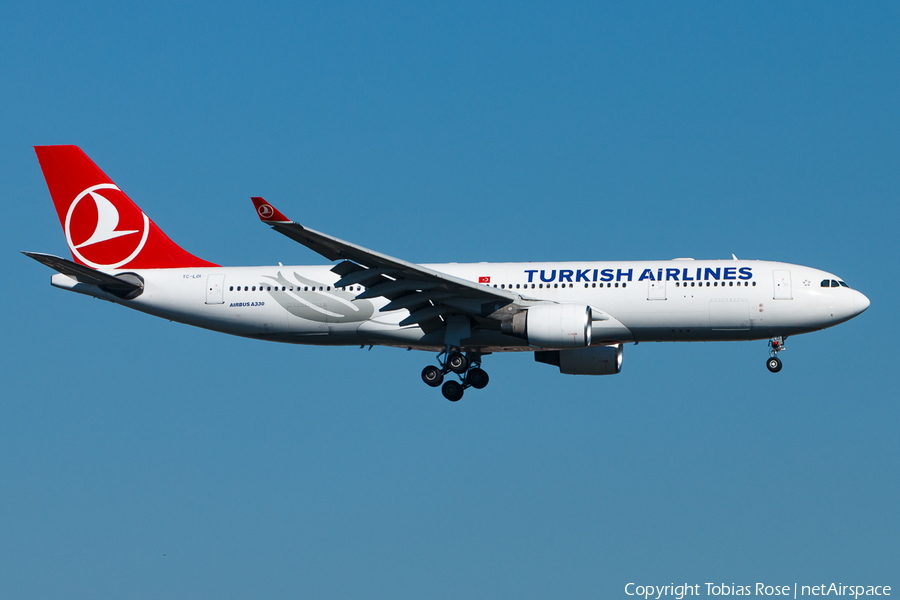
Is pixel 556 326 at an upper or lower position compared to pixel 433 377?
upper

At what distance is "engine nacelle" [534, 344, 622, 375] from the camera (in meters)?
39.4

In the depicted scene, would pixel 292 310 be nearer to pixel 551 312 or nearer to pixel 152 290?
pixel 152 290

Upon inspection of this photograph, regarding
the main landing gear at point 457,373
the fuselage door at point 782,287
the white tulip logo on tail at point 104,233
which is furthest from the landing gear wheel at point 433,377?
the white tulip logo on tail at point 104,233

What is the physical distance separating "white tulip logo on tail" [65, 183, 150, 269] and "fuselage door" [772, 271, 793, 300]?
877 inches

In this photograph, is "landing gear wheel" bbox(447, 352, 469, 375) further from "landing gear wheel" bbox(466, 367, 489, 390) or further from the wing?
the wing

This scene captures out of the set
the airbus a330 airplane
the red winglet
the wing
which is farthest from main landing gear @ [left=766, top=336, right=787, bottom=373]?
the red winglet

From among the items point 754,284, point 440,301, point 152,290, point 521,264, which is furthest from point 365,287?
point 754,284

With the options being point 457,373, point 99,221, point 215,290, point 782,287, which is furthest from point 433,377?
point 99,221

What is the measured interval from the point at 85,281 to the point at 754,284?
73.8 feet

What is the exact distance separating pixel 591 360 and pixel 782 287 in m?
7.27

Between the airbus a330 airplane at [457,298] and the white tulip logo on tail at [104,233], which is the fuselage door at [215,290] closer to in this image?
the airbus a330 airplane at [457,298]

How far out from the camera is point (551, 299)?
3666 centimetres

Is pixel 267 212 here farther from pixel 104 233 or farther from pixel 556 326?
pixel 104 233

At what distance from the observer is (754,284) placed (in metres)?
35.5
